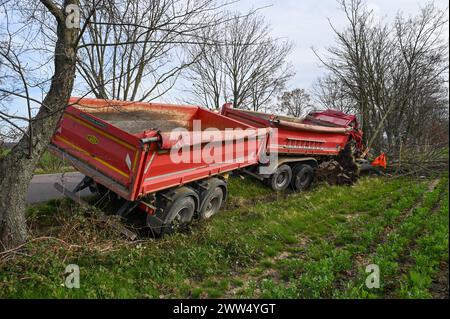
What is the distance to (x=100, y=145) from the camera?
467 centimetres

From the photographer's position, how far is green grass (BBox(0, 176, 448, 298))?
332 cm

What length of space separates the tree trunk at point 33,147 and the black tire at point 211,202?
2578 mm

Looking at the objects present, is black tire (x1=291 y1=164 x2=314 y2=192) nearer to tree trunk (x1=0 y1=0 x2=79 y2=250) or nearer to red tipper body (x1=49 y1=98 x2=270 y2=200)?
red tipper body (x1=49 y1=98 x2=270 y2=200)

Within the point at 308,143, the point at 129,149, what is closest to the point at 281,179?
the point at 308,143

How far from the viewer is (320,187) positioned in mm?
8781

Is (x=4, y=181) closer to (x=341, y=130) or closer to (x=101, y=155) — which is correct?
(x=101, y=155)

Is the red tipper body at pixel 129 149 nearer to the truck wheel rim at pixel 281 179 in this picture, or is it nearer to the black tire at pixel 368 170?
the truck wheel rim at pixel 281 179

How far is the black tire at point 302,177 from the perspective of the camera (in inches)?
337

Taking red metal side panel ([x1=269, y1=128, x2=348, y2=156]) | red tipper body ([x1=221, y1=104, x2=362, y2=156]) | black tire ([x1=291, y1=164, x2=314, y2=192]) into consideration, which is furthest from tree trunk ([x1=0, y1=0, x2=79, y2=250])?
black tire ([x1=291, y1=164, x2=314, y2=192])

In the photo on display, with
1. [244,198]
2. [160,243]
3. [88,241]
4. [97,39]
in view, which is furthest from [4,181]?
[97,39]

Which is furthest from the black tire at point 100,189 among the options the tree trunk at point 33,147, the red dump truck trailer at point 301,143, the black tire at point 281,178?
the black tire at point 281,178

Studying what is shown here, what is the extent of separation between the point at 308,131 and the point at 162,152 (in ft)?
16.0

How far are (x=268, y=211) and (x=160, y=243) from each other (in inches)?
94.3

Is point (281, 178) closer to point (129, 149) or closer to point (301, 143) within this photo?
point (301, 143)
